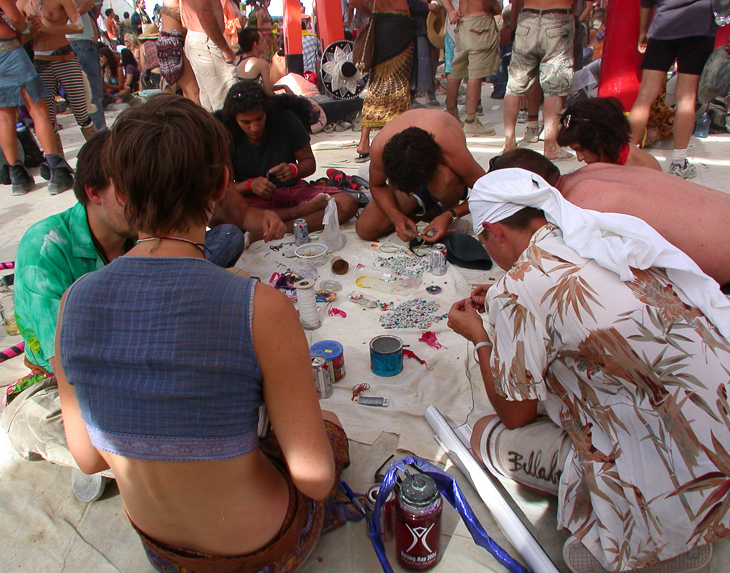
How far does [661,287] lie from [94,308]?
5.06 feet

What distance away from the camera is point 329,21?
1030cm

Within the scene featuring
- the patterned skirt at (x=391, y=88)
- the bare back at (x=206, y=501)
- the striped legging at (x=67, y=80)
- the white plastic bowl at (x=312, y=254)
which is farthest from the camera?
the patterned skirt at (x=391, y=88)

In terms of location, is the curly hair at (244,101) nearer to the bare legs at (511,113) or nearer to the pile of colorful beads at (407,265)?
the pile of colorful beads at (407,265)

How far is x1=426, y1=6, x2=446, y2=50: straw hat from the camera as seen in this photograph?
8.55 meters

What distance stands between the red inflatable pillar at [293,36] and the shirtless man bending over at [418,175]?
7299 mm

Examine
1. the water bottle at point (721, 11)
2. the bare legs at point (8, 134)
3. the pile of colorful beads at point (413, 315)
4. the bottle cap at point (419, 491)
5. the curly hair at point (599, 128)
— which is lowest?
the pile of colorful beads at point (413, 315)

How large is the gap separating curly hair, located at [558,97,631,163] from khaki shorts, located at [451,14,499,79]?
13.7 feet

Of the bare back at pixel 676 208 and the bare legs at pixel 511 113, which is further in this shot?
the bare legs at pixel 511 113

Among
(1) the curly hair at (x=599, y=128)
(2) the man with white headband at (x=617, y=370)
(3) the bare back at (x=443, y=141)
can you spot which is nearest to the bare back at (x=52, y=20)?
(3) the bare back at (x=443, y=141)

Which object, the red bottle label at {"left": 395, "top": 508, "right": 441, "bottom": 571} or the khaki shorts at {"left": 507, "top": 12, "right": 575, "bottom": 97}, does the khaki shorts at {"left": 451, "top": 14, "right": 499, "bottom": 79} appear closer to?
the khaki shorts at {"left": 507, "top": 12, "right": 575, "bottom": 97}

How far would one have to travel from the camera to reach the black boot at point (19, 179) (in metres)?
5.61

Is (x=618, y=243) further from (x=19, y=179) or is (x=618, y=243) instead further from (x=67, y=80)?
(x=67, y=80)

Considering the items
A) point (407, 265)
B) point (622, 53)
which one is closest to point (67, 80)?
point (407, 265)

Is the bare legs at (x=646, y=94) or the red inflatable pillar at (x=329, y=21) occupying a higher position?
the red inflatable pillar at (x=329, y=21)
